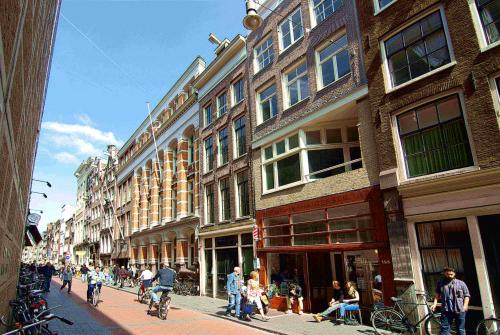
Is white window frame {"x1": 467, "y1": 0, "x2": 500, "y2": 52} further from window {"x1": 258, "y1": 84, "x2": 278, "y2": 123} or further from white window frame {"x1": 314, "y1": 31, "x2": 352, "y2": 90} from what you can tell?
window {"x1": 258, "y1": 84, "x2": 278, "y2": 123}

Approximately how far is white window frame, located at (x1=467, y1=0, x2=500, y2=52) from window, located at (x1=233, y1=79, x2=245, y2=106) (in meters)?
12.6

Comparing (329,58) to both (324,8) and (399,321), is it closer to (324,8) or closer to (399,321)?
(324,8)

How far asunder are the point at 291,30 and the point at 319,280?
1177 cm

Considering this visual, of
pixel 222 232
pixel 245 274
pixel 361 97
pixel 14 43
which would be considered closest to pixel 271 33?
Answer: pixel 361 97

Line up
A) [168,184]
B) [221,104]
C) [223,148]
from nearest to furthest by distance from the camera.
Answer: [223,148]
[221,104]
[168,184]

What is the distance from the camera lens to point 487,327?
8055mm

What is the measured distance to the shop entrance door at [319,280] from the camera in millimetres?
13539

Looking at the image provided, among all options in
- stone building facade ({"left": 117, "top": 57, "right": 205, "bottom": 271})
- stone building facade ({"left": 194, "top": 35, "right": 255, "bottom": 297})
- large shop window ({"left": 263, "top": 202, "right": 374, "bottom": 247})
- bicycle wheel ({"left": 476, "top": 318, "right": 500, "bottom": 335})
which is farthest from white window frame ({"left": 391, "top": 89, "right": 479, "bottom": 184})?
stone building facade ({"left": 117, "top": 57, "right": 205, "bottom": 271})

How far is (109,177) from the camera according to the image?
50.2m

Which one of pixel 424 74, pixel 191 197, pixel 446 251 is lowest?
pixel 446 251

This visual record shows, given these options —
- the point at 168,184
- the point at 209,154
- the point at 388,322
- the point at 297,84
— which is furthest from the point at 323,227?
the point at 168,184

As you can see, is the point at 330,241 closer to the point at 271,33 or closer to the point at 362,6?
the point at 362,6

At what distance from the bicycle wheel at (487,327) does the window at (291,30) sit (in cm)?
1324

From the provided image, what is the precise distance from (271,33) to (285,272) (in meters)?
12.1
